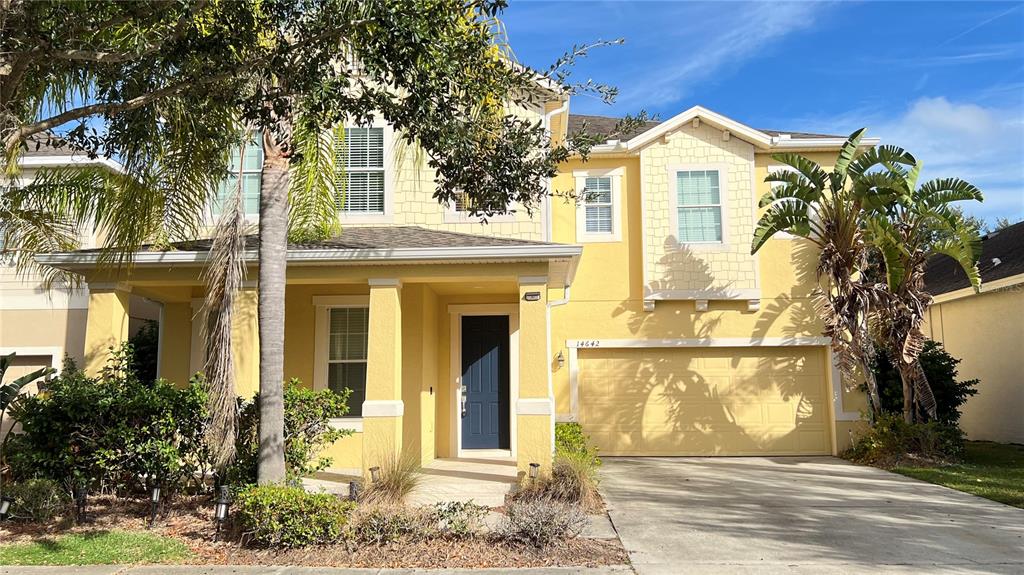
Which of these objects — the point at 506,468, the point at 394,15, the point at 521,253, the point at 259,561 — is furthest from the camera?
the point at 506,468

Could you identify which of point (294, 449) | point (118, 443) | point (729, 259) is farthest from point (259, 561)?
point (729, 259)

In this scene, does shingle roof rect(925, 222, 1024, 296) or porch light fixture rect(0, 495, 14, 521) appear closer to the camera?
porch light fixture rect(0, 495, 14, 521)

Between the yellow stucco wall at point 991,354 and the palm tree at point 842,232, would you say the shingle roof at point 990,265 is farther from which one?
the palm tree at point 842,232

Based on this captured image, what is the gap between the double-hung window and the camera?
14.2 m

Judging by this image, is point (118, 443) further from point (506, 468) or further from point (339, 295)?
point (506, 468)

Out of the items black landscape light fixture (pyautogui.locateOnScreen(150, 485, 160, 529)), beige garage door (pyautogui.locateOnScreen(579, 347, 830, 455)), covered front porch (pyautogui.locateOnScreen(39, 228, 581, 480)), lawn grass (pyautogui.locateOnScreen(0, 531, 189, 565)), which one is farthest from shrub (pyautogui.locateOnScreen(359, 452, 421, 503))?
beige garage door (pyautogui.locateOnScreen(579, 347, 830, 455))

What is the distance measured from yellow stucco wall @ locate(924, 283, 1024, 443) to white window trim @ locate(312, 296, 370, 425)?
13683 millimetres

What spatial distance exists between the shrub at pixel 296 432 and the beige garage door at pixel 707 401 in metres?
6.90

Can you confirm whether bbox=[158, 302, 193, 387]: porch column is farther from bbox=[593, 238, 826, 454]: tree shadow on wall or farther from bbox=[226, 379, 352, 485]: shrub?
bbox=[593, 238, 826, 454]: tree shadow on wall

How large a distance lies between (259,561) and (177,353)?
21.6 ft

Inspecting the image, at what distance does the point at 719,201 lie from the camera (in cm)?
1423

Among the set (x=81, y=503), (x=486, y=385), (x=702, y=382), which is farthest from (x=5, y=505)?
(x=702, y=382)

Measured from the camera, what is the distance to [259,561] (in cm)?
648

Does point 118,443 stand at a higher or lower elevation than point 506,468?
higher
